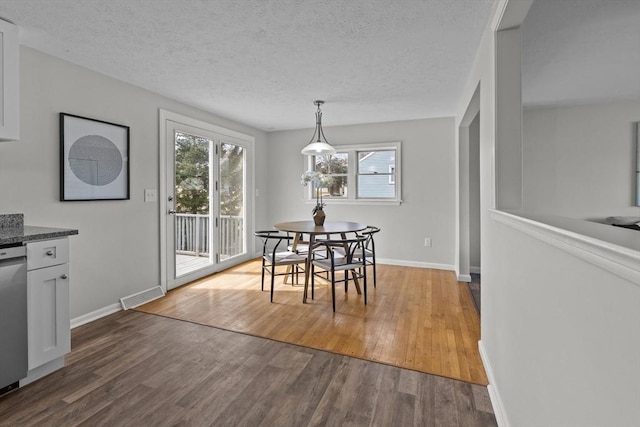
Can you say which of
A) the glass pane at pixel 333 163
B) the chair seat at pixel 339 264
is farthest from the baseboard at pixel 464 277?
the glass pane at pixel 333 163

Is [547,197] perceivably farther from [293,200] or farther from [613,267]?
[613,267]

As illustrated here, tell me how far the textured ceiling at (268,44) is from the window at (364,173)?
1363mm

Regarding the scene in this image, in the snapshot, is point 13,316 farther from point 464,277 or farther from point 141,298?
point 464,277

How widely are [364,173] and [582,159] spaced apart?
2.89m

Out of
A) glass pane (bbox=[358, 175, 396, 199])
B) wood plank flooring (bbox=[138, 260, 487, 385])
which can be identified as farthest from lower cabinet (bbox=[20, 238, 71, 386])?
glass pane (bbox=[358, 175, 396, 199])

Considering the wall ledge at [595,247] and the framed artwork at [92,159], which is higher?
the framed artwork at [92,159]

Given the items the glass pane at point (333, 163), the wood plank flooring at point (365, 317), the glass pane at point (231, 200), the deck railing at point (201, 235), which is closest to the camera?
the wood plank flooring at point (365, 317)

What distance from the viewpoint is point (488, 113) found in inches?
77.3

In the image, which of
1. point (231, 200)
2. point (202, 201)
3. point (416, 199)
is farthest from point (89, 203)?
point (416, 199)

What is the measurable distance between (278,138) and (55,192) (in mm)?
3602

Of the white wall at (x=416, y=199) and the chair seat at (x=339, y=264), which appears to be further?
the white wall at (x=416, y=199)

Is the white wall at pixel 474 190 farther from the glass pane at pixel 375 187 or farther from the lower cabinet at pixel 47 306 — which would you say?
the lower cabinet at pixel 47 306

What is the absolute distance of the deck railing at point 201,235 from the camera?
4.06 m

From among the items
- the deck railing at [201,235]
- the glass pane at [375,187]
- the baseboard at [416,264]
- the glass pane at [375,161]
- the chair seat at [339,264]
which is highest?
the glass pane at [375,161]
